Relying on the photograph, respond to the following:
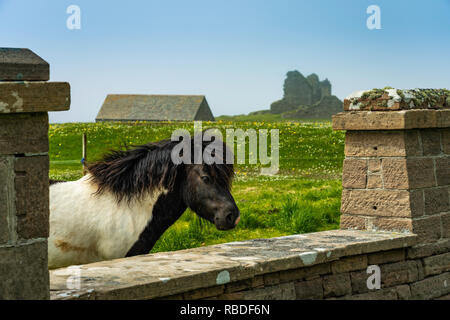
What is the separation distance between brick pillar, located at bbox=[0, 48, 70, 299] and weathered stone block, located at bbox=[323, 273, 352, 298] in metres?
2.59

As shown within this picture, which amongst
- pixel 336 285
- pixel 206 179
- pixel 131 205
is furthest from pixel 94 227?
pixel 336 285

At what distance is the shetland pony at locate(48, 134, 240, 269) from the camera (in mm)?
5500

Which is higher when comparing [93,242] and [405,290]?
[93,242]

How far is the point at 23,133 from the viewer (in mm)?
3170

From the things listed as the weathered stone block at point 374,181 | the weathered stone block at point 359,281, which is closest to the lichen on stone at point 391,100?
the weathered stone block at point 374,181

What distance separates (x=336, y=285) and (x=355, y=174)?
1.44 meters

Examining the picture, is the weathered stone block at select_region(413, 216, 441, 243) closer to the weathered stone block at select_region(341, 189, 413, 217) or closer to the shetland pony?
the weathered stone block at select_region(341, 189, 413, 217)

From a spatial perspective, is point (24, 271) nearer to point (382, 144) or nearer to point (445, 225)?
point (382, 144)

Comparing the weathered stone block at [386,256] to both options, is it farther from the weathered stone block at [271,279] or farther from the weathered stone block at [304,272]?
the weathered stone block at [271,279]
